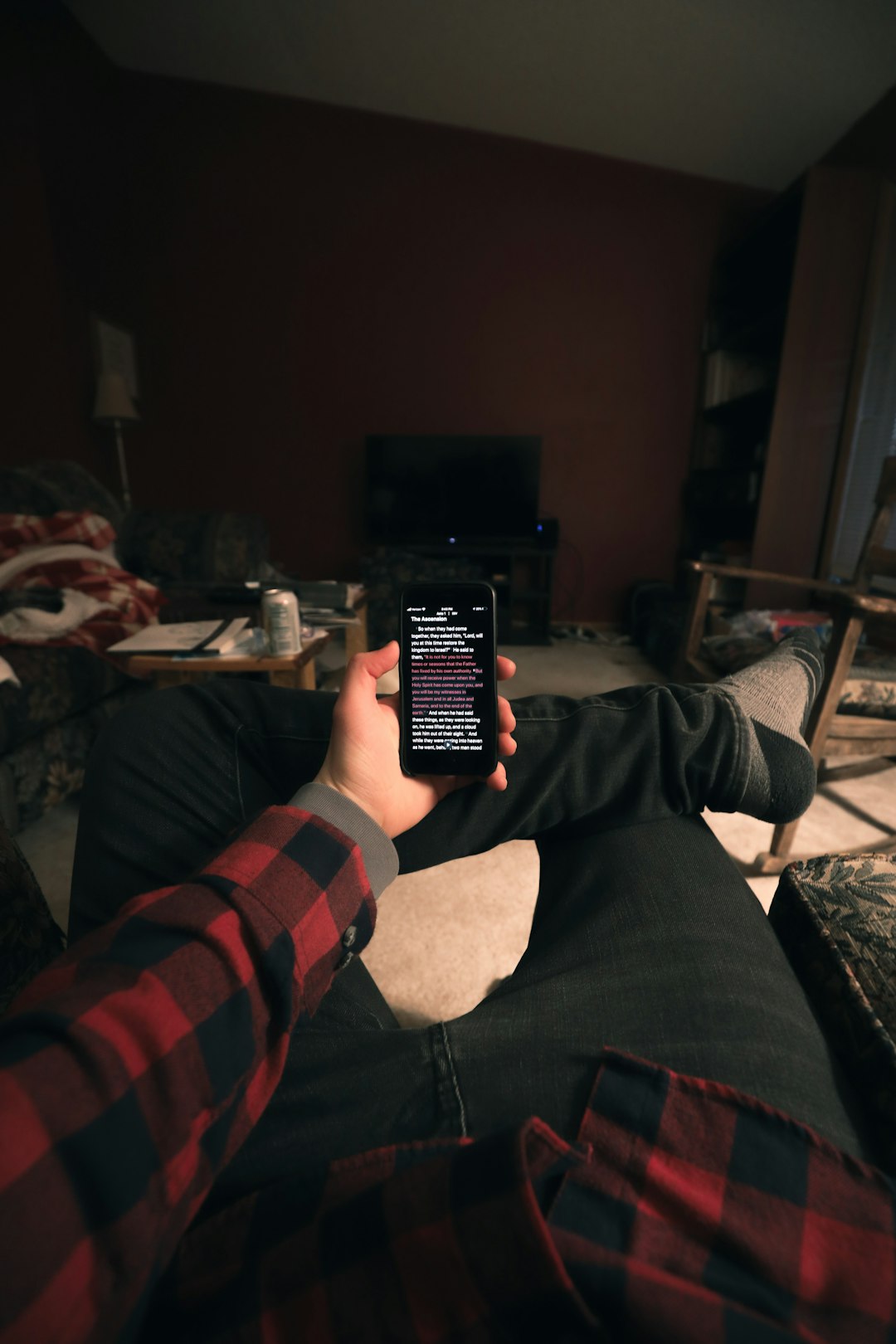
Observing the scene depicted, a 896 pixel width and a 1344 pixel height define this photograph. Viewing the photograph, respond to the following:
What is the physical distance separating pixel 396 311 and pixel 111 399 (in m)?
1.60

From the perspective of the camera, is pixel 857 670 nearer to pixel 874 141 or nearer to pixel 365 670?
pixel 365 670

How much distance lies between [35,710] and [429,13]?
297 centimetres

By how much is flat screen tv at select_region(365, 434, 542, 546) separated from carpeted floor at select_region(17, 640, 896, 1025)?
2195 mm

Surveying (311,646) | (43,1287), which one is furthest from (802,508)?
(43,1287)

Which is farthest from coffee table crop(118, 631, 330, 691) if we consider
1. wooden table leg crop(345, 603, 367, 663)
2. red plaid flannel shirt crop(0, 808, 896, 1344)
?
red plaid flannel shirt crop(0, 808, 896, 1344)

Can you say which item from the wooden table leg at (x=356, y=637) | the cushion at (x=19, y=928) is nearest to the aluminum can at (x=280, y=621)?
the wooden table leg at (x=356, y=637)

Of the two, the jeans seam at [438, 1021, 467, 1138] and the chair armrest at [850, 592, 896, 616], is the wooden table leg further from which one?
the jeans seam at [438, 1021, 467, 1138]

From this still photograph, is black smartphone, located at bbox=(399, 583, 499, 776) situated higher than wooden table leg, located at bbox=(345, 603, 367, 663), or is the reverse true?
black smartphone, located at bbox=(399, 583, 499, 776)

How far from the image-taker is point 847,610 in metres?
1.07

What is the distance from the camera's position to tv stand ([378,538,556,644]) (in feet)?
10.4

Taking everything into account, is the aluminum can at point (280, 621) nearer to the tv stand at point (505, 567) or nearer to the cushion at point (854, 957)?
the cushion at point (854, 957)

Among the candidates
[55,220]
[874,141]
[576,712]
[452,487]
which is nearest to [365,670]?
[576,712]

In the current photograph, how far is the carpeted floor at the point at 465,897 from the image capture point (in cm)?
98

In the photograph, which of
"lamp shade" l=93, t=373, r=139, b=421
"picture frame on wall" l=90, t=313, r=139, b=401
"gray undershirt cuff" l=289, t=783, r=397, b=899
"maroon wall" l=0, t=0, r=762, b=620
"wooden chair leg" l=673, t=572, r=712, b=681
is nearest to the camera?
"gray undershirt cuff" l=289, t=783, r=397, b=899
